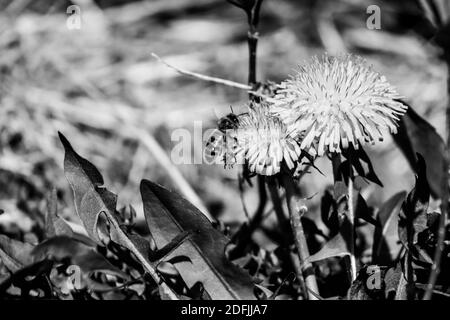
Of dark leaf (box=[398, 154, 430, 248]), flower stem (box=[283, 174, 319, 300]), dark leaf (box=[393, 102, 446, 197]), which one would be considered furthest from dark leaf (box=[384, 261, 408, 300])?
dark leaf (box=[393, 102, 446, 197])

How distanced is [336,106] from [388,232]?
541mm

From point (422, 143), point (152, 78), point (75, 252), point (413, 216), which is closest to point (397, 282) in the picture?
point (413, 216)

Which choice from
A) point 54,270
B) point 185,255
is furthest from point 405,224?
point 54,270

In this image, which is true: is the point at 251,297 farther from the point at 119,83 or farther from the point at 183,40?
the point at 183,40

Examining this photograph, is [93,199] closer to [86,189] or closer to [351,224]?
[86,189]

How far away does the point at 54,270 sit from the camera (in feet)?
4.49

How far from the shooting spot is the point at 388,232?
151cm

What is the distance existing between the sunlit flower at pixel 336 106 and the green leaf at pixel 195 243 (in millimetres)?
287

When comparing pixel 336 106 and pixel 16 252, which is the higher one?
pixel 336 106

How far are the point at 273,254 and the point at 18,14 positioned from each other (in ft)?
6.94

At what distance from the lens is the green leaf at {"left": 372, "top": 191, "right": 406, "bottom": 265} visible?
146 cm

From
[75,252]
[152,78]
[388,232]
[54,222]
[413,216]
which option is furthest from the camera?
[152,78]

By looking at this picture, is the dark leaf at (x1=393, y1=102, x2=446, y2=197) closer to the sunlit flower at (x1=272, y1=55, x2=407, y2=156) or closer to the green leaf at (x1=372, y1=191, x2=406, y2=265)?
the green leaf at (x1=372, y1=191, x2=406, y2=265)

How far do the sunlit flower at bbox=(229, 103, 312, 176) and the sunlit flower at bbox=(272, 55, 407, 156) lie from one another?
0.04 metres
